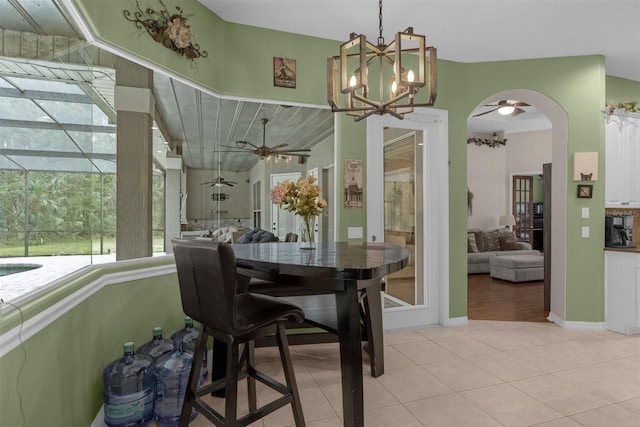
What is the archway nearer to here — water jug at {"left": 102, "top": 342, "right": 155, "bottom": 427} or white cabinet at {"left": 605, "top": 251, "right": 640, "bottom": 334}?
white cabinet at {"left": 605, "top": 251, "right": 640, "bottom": 334}

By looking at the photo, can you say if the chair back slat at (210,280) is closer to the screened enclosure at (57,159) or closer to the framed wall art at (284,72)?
the screened enclosure at (57,159)

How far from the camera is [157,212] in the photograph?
2537 millimetres

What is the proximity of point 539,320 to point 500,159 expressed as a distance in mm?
5001

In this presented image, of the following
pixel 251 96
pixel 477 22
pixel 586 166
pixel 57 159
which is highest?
pixel 477 22

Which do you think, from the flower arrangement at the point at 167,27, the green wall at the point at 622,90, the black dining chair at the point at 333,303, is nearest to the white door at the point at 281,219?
the black dining chair at the point at 333,303

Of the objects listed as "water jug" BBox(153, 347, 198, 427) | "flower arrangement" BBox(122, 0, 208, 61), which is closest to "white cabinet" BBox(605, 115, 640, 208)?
"flower arrangement" BBox(122, 0, 208, 61)

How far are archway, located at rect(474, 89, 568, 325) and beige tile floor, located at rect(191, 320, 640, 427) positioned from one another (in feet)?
1.34

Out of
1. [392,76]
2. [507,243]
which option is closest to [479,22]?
[392,76]

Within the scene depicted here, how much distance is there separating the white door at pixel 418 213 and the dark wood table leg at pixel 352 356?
2107 mm

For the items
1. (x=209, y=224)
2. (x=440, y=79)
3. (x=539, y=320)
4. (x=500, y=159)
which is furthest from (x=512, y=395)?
(x=500, y=159)

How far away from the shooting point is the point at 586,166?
3.68 metres

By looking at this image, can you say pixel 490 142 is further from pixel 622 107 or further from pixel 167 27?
pixel 167 27

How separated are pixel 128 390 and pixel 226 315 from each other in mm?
1021

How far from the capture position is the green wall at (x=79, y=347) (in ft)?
4.07
